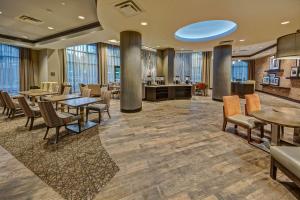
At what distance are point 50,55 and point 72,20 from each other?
4.89 metres

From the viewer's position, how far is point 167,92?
952 centimetres

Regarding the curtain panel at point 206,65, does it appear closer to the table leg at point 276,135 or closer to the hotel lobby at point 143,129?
the hotel lobby at point 143,129

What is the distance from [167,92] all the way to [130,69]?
13.0ft

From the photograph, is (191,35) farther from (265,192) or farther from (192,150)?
(265,192)

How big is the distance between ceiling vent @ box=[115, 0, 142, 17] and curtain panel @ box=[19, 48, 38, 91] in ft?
26.3

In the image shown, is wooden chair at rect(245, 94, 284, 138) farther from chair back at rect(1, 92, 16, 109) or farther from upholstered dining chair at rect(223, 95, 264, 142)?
chair back at rect(1, 92, 16, 109)

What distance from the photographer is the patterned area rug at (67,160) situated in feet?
6.83

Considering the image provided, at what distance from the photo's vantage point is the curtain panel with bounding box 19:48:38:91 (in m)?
9.20

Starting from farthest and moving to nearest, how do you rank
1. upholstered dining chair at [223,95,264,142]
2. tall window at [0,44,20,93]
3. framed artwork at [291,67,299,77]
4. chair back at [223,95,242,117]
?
framed artwork at [291,67,299,77] → tall window at [0,44,20,93] → chair back at [223,95,242,117] → upholstered dining chair at [223,95,264,142]

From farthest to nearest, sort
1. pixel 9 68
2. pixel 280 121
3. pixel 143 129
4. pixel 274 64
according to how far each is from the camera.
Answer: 1. pixel 274 64
2. pixel 9 68
3. pixel 143 129
4. pixel 280 121

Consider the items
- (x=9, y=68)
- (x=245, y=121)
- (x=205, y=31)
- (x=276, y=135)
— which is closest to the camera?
(x=276, y=135)

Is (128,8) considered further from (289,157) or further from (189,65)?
(189,65)

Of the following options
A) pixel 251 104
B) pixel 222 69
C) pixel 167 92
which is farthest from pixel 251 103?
pixel 167 92

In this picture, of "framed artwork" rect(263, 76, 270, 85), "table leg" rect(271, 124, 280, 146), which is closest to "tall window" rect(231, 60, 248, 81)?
"framed artwork" rect(263, 76, 270, 85)
